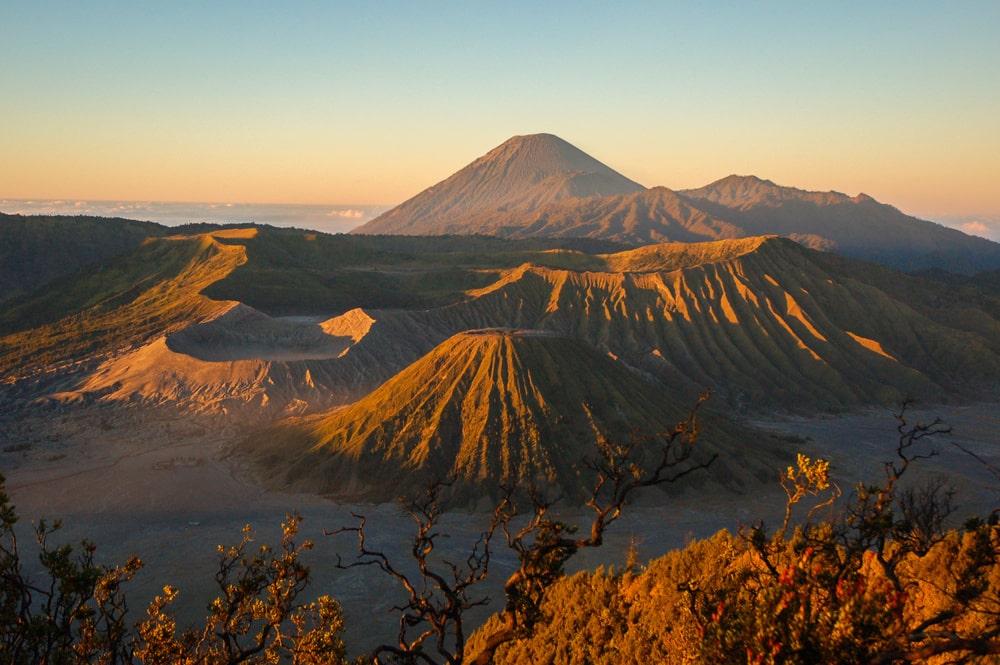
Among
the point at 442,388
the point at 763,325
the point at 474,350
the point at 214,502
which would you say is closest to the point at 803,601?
the point at 214,502

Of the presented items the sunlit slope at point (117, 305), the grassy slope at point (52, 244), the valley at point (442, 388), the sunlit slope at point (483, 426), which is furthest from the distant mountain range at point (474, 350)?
the grassy slope at point (52, 244)

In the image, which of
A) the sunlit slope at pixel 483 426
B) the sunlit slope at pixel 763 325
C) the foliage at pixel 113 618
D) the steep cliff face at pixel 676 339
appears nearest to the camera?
the foliage at pixel 113 618

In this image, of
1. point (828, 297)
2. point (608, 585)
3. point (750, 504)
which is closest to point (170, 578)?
point (608, 585)

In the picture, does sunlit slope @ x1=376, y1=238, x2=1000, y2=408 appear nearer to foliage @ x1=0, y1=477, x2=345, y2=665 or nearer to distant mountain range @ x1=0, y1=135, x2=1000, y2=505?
distant mountain range @ x1=0, y1=135, x2=1000, y2=505

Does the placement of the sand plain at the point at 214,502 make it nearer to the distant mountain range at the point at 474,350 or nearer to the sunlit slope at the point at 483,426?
the distant mountain range at the point at 474,350

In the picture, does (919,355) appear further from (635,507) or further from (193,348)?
(193,348)

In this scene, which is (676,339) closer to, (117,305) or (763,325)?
(763,325)
